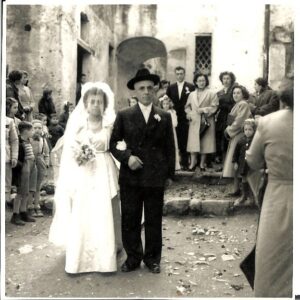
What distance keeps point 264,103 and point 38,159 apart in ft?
8.36

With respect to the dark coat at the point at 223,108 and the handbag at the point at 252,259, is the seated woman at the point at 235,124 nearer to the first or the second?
the dark coat at the point at 223,108

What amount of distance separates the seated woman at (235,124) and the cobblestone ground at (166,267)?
0.49 meters

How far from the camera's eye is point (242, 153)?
4.89m

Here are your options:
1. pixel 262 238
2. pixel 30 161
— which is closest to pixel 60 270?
pixel 30 161

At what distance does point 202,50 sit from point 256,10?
147 inches

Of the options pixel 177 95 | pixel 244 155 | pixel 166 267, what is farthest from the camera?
pixel 177 95

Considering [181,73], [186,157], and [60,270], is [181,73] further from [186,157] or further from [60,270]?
[60,270]

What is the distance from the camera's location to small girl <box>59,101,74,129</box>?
548 centimetres

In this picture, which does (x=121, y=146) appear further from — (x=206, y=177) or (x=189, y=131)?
(x=189, y=131)

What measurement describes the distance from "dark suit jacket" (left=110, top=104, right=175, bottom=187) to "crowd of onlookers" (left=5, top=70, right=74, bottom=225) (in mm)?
1172

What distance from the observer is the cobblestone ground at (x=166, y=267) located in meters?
3.79

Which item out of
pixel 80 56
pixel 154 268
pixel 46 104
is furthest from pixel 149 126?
pixel 80 56
